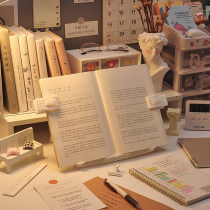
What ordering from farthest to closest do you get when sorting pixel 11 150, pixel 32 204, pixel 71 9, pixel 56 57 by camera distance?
pixel 71 9 < pixel 56 57 < pixel 11 150 < pixel 32 204

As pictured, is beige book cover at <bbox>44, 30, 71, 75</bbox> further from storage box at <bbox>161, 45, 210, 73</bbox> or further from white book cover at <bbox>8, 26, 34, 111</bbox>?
storage box at <bbox>161, 45, 210, 73</bbox>

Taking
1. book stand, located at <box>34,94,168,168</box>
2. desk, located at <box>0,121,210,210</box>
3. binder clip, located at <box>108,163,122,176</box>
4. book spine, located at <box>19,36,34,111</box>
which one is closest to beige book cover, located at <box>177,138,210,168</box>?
desk, located at <box>0,121,210,210</box>

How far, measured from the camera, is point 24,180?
126 cm

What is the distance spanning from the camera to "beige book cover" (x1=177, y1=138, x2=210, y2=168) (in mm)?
1361

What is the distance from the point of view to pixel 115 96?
1440 millimetres

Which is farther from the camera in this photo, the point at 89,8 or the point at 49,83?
the point at 89,8

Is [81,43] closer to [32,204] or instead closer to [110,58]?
[110,58]

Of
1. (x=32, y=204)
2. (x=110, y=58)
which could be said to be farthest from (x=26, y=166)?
(x=110, y=58)

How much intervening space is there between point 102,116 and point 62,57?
13.5 inches

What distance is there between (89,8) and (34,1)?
28cm

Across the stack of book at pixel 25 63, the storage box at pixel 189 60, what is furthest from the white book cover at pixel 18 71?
the storage box at pixel 189 60

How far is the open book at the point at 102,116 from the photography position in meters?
1.34

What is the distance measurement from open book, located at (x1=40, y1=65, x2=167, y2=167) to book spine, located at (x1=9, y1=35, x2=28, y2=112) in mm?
178

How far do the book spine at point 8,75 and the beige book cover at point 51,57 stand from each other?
16 centimetres
